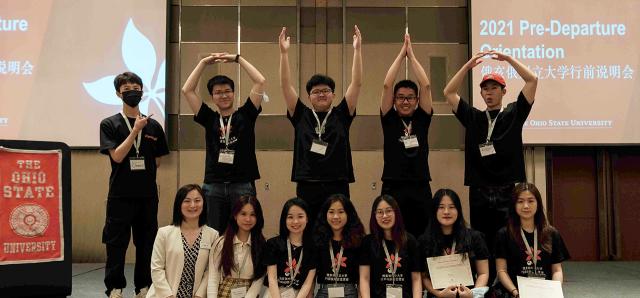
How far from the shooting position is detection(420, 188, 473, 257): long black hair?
3.47 meters

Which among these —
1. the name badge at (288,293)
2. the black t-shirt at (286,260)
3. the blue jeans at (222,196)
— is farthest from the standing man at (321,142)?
the name badge at (288,293)

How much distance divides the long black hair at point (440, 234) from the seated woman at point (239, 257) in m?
1.08

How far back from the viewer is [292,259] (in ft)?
11.6

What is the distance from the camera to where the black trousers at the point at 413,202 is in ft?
12.3

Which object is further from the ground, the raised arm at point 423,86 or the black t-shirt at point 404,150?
the raised arm at point 423,86

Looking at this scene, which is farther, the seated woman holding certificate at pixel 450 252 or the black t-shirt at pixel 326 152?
the black t-shirt at pixel 326 152

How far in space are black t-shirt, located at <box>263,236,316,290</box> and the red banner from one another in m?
1.23

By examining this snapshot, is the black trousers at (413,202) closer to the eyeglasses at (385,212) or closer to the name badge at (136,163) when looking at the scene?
the eyeglasses at (385,212)

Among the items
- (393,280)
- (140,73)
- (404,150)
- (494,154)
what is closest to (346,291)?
(393,280)

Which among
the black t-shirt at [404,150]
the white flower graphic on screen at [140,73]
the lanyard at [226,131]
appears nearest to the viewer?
the black t-shirt at [404,150]

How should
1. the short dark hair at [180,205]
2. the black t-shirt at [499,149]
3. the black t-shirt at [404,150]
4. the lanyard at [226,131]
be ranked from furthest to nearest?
the lanyard at [226,131] < the black t-shirt at [404,150] < the black t-shirt at [499,149] < the short dark hair at [180,205]

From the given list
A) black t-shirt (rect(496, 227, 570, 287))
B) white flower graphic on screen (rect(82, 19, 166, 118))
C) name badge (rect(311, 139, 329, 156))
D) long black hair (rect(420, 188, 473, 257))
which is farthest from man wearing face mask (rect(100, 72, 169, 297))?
white flower graphic on screen (rect(82, 19, 166, 118))

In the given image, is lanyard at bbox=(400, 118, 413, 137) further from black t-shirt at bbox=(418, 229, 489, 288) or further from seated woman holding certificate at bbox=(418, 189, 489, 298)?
black t-shirt at bbox=(418, 229, 489, 288)

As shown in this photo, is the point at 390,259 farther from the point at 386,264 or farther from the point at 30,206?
the point at 30,206
